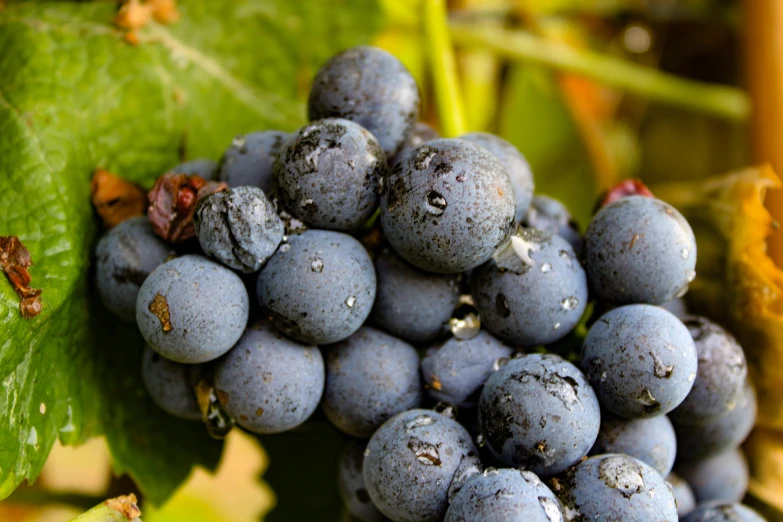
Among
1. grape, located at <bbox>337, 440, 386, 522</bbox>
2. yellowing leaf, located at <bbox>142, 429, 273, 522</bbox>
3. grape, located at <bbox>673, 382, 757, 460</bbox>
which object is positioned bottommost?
yellowing leaf, located at <bbox>142, 429, 273, 522</bbox>

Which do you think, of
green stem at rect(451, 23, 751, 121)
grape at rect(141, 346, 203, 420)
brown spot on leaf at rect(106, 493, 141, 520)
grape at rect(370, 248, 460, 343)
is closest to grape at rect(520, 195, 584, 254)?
grape at rect(370, 248, 460, 343)

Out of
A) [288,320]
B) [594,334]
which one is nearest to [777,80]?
[594,334]

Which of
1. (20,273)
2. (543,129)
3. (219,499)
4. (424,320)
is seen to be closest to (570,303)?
(424,320)

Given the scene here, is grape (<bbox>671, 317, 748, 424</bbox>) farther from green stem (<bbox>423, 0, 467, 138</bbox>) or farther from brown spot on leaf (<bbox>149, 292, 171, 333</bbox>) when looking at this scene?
brown spot on leaf (<bbox>149, 292, 171, 333</bbox>)

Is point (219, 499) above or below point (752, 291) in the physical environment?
below

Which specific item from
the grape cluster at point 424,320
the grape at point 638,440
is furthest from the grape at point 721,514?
the grape at point 638,440

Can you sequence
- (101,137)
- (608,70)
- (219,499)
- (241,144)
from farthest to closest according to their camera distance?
(219,499) → (608,70) → (101,137) → (241,144)

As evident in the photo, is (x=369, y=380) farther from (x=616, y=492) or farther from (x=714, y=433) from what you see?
(x=714, y=433)
